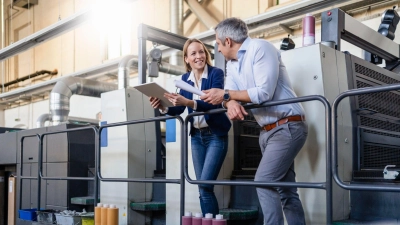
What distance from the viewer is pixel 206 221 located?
2430 mm

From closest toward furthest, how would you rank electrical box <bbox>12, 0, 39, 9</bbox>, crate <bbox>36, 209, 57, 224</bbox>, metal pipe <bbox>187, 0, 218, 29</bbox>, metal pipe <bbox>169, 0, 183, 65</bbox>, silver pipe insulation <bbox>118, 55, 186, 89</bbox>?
crate <bbox>36, 209, 57, 224</bbox> < silver pipe insulation <bbox>118, 55, 186, 89</bbox> < metal pipe <bbox>187, 0, 218, 29</bbox> < metal pipe <bbox>169, 0, 183, 65</bbox> < electrical box <bbox>12, 0, 39, 9</bbox>

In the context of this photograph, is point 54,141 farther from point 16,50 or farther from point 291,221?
point 291,221

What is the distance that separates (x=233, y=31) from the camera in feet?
7.48

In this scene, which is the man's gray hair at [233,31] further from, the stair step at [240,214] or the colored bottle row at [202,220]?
the stair step at [240,214]

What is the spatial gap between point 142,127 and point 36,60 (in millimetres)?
7831

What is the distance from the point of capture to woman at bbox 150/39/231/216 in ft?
8.59

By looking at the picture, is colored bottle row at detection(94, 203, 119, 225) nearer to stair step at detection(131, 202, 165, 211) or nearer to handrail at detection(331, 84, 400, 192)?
stair step at detection(131, 202, 165, 211)

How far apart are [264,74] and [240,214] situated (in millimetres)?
1114

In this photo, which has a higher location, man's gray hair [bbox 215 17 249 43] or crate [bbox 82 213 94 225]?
man's gray hair [bbox 215 17 249 43]

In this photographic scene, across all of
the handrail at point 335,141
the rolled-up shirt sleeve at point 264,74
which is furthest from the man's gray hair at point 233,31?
the handrail at point 335,141

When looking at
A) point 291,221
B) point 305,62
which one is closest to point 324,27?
point 305,62

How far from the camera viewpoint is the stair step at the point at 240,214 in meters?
2.85

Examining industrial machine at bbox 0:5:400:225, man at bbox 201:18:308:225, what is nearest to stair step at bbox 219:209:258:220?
industrial machine at bbox 0:5:400:225

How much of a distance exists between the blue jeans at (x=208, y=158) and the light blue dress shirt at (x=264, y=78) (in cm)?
42
